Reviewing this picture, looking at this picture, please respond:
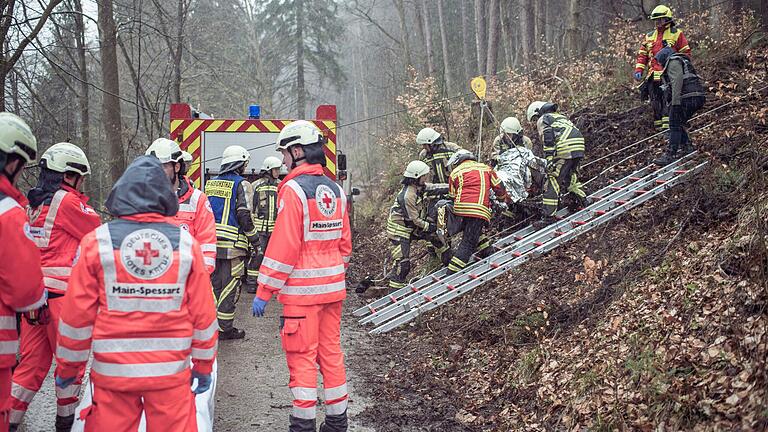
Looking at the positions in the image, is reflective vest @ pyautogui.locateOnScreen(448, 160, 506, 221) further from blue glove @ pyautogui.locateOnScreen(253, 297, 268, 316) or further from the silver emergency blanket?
blue glove @ pyautogui.locateOnScreen(253, 297, 268, 316)

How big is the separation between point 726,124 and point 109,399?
9.27 metres

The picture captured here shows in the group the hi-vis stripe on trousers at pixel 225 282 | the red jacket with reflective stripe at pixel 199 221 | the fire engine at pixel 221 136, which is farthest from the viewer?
the fire engine at pixel 221 136

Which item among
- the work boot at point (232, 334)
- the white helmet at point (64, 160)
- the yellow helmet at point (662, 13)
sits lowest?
the work boot at point (232, 334)

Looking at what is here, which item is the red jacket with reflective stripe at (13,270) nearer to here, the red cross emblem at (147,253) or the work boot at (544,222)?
the red cross emblem at (147,253)

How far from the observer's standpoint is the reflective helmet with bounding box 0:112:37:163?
3.59m

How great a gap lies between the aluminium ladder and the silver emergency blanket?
68cm

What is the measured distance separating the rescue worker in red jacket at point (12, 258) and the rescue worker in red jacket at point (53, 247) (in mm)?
894

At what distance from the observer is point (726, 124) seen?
9570 mm

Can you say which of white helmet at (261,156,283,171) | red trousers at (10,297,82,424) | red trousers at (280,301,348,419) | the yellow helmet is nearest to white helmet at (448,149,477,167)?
white helmet at (261,156,283,171)

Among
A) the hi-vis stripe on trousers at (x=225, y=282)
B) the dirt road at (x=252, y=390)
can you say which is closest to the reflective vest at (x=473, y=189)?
the dirt road at (x=252, y=390)

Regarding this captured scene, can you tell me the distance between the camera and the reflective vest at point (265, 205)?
32.8 ft

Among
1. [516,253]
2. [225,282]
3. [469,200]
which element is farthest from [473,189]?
[225,282]

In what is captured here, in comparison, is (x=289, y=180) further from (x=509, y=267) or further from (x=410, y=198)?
(x=410, y=198)

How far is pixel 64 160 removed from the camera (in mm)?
4672
